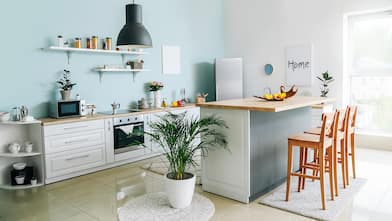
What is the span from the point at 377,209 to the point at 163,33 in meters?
4.73

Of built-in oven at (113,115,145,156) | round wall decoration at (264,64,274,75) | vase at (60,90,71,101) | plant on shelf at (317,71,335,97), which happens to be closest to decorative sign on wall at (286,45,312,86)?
plant on shelf at (317,71,335,97)

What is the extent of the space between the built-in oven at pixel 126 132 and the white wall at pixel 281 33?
10.5 ft

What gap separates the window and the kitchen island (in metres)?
2.76

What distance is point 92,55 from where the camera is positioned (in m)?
5.21

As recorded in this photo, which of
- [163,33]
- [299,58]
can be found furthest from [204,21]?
[299,58]

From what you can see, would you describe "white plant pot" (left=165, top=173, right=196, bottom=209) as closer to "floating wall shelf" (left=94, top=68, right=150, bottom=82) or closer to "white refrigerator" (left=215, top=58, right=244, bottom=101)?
"floating wall shelf" (left=94, top=68, right=150, bottom=82)

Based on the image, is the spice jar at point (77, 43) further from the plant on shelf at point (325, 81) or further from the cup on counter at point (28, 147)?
the plant on shelf at point (325, 81)

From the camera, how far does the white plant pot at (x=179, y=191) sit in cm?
320

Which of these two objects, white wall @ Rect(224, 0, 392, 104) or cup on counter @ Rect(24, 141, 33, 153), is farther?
white wall @ Rect(224, 0, 392, 104)

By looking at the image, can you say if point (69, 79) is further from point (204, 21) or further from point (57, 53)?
point (204, 21)

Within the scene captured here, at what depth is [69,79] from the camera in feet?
16.1

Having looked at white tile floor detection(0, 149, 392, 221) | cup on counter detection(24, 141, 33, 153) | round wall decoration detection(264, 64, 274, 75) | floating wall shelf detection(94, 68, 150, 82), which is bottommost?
white tile floor detection(0, 149, 392, 221)

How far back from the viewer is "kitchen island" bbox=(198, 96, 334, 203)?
11.1ft

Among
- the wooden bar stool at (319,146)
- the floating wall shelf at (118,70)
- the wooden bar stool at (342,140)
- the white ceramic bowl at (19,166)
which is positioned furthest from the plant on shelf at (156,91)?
the wooden bar stool at (319,146)
